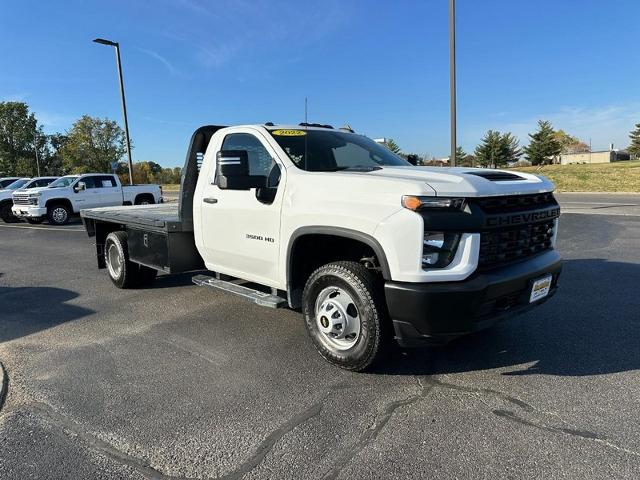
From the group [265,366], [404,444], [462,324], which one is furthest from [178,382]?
[462,324]

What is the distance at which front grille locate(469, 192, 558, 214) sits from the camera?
3325mm

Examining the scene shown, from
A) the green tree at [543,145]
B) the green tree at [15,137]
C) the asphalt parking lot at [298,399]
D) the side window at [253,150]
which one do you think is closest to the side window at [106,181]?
the asphalt parking lot at [298,399]

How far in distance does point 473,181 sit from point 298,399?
1979 millimetres

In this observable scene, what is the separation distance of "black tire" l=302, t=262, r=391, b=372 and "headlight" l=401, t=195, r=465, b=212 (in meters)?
0.68

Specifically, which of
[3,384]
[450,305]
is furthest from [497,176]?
[3,384]

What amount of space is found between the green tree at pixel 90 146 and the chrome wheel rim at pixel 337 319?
48394 millimetres

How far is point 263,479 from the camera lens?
2.54 meters

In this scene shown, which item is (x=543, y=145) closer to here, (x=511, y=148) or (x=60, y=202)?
(x=511, y=148)

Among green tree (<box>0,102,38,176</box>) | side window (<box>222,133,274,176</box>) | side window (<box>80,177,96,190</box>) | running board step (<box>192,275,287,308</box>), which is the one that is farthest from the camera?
green tree (<box>0,102,38,176</box>)

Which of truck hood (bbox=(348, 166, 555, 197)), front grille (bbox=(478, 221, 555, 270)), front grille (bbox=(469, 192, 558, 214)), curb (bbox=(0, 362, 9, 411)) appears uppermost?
truck hood (bbox=(348, 166, 555, 197))

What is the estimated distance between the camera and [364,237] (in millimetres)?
3402

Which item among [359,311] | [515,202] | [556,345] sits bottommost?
[556,345]

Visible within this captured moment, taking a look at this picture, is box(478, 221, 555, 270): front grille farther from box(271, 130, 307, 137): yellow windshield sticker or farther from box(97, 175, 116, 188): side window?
box(97, 175, 116, 188): side window

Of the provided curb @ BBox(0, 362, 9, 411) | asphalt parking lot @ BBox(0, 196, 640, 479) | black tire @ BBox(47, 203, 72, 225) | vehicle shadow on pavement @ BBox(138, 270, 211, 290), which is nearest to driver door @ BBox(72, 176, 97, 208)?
black tire @ BBox(47, 203, 72, 225)
